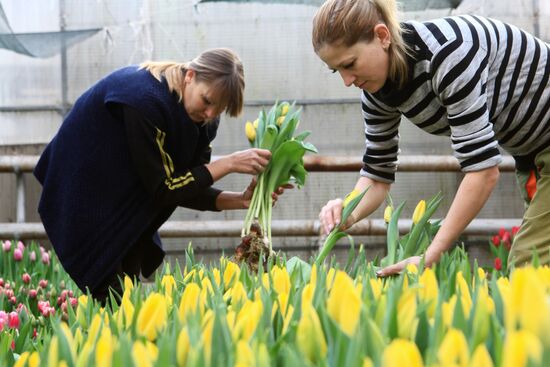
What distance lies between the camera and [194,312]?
1171mm

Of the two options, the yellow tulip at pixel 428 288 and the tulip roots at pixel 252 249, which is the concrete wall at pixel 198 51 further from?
the yellow tulip at pixel 428 288

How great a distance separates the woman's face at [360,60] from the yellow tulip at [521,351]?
1.22m

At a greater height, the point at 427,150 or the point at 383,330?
the point at 383,330

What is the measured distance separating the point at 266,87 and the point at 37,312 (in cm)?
263

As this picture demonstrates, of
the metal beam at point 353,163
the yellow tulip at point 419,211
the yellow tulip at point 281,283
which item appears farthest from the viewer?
the metal beam at point 353,163

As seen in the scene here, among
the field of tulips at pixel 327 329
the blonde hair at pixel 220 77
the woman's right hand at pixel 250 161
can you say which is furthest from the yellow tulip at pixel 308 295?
the blonde hair at pixel 220 77

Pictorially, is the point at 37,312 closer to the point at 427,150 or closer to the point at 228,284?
the point at 228,284

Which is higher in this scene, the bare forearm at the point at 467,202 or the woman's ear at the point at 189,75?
the woman's ear at the point at 189,75

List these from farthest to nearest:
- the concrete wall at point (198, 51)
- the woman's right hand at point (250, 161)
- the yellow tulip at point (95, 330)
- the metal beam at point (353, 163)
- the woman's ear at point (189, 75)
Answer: the concrete wall at point (198, 51) → the metal beam at point (353, 163) → the woman's ear at point (189, 75) → the woman's right hand at point (250, 161) → the yellow tulip at point (95, 330)

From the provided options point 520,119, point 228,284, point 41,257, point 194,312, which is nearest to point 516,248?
point 520,119

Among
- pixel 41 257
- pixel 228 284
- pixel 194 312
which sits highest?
pixel 194 312

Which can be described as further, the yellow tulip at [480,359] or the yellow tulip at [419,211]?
the yellow tulip at [419,211]

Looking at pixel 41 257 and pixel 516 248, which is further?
pixel 41 257

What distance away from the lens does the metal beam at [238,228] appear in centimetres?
438
